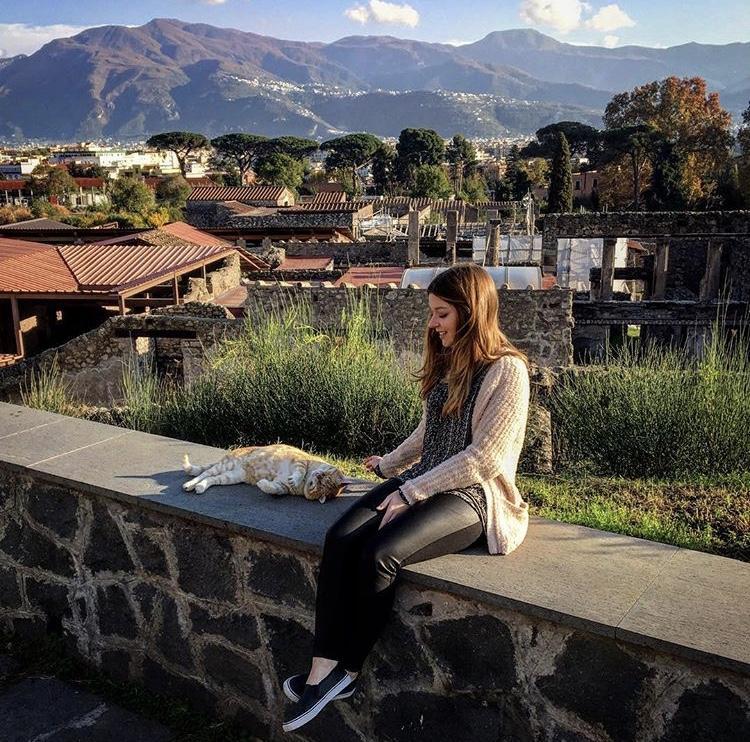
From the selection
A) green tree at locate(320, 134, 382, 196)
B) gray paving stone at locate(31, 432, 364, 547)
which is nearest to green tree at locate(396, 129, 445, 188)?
green tree at locate(320, 134, 382, 196)

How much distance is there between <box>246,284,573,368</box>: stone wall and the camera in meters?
12.9

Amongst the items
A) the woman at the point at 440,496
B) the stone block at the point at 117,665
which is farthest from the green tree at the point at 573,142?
the stone block at the point at 117,665

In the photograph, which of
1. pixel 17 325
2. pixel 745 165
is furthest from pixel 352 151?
pixel 17 325

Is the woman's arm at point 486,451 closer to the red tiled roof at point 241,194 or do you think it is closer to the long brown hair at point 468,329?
the long brown hair at point 468,329

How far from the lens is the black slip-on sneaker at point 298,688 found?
2.41m

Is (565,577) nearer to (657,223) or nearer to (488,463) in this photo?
(488,463)

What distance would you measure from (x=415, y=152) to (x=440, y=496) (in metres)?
87.9

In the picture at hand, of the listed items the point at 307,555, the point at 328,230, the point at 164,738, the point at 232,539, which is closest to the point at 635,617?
the point at 307,555

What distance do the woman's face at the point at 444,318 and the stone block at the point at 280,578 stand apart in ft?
2.96

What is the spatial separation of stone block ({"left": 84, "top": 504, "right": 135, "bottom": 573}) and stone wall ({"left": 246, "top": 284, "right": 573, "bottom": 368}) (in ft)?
31.9

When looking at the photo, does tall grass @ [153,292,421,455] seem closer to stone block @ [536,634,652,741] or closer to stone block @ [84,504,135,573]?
stone block @ [84,504,135,573]

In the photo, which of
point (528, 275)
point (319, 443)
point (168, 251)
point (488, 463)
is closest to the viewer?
point (488, 463)

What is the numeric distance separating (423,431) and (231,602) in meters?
0.90

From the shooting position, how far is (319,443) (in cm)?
473
